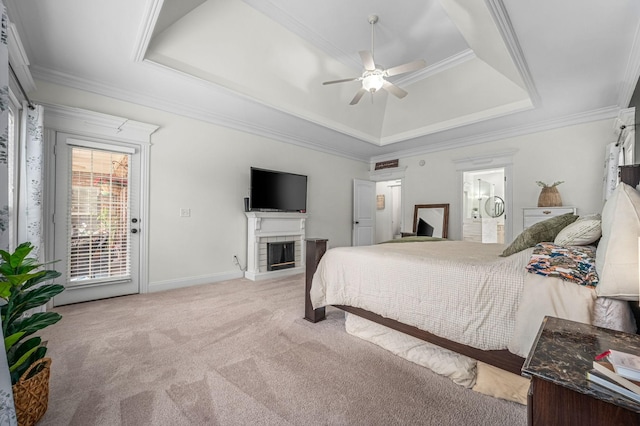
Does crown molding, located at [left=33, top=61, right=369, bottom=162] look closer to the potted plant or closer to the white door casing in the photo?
the white door casing

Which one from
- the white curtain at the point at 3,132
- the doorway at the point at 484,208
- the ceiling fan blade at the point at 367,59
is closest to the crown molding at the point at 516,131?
the doorway at the point at 484,208

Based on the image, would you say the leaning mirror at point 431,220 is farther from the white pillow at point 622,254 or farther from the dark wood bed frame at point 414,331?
the white pillow at point 622,254

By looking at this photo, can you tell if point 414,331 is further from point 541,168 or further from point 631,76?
point 541,168

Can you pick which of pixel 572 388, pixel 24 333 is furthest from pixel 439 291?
pixel 24 333

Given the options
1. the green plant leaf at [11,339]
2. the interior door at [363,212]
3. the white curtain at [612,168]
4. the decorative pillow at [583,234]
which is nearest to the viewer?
the green plant leaf at [11,339]

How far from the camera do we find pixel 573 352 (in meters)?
0.82

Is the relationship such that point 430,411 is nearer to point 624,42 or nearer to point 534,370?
point 534,370

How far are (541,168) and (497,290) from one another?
13.0ft

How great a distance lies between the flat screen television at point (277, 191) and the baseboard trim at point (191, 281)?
3.55 ft

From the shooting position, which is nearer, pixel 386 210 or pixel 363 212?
pixel 363 212

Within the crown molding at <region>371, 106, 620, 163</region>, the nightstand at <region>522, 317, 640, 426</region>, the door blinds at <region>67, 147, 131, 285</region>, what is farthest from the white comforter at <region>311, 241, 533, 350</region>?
the crown molding at <region>371, 106, 620, 163</region>

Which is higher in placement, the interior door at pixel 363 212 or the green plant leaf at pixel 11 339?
the interior door at pixel 363 212

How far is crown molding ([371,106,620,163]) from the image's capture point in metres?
3.78

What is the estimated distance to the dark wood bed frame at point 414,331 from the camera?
142 cm
